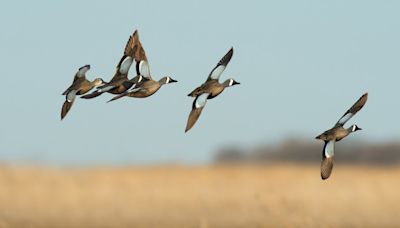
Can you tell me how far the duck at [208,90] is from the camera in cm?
506

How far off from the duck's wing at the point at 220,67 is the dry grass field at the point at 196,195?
40.9ft

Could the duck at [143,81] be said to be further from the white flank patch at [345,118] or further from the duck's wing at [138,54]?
the white flank patch at [345,118]

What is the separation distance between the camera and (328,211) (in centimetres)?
1952

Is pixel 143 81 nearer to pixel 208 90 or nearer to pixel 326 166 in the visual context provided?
pixel 208 90

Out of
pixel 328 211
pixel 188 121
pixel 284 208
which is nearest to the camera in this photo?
pixel 188 121

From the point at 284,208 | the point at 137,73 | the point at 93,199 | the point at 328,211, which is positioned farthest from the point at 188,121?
the point at 93,199

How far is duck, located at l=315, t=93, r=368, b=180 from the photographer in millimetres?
5055

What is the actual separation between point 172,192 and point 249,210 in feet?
7.39

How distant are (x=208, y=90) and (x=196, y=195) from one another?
16.7 metres

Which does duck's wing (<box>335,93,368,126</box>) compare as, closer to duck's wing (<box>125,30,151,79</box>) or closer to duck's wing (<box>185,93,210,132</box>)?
duck's wing (<box>185,93,210,132</box>)

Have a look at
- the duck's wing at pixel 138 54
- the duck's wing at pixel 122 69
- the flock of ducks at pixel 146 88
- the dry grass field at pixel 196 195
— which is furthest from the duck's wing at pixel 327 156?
the dry grass field at pixel 196 195

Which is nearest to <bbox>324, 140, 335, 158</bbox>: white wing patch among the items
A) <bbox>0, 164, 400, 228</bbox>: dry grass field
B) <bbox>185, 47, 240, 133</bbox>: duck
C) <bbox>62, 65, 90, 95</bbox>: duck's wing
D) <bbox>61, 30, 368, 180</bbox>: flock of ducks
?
<bbox>61, 30, 368, 180</bbox>: flock of ducks

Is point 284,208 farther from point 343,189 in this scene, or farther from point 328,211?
point 343,189

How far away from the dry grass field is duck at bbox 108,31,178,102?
1244 centimetres
